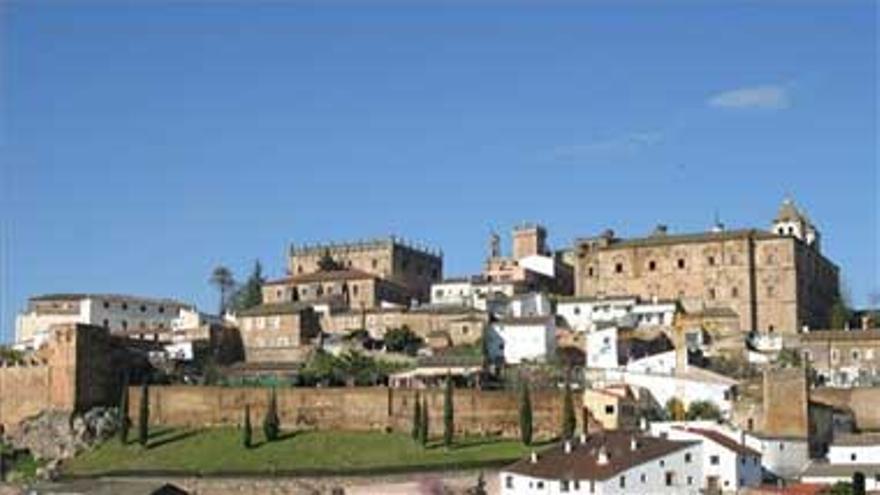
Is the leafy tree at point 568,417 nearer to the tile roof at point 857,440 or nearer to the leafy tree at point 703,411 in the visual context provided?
the leafy tree at point 703,411

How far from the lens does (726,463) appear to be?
176ft

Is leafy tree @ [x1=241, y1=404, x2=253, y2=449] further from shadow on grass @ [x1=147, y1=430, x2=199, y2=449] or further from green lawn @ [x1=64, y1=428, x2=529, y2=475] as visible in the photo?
shadow on grass @ [x1=147, y1=430, x2=199, y2=449]

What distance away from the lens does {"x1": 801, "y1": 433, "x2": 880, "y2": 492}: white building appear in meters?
53.1

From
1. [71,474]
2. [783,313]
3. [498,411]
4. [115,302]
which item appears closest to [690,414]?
[498,411]

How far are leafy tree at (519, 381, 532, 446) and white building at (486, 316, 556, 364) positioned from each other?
13271 mm

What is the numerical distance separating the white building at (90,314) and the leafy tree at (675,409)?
1470 inches

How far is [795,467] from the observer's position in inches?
2240

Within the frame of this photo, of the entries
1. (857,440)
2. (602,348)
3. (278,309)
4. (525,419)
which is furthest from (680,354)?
(278,309)

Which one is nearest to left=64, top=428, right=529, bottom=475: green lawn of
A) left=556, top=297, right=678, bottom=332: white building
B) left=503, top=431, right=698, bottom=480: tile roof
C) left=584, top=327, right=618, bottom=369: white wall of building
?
left=503, top=431, right=698, bottom=480: tile roof

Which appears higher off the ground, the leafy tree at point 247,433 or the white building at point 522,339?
the white building at point 522,339

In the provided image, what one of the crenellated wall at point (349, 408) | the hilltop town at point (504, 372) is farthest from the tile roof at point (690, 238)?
the crenellated wall at point (349, 408)

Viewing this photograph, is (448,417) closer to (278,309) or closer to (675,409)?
(675,409)

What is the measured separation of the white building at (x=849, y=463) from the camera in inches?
2089

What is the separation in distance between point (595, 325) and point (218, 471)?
74.5ft
